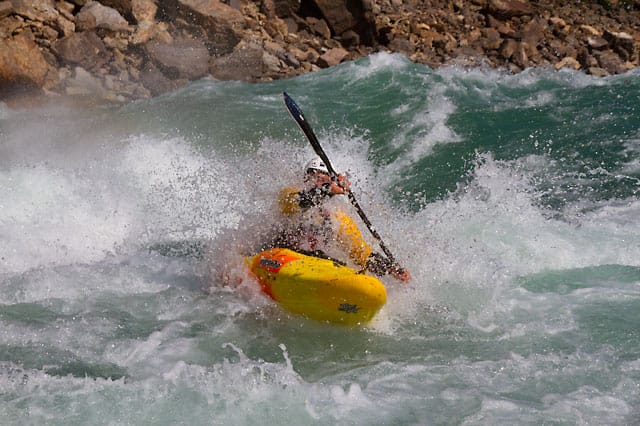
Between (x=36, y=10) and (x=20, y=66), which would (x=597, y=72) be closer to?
(x=20, y=66)

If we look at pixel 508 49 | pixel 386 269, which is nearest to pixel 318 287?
pixel 386 269

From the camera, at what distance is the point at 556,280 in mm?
6293

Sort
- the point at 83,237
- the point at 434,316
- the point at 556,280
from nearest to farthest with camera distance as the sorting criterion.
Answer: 1. the point at 434,316
2. the point at 556,280
3. the point at 83,237

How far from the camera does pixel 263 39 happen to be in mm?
13422

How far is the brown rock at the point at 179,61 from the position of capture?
40.1 ft

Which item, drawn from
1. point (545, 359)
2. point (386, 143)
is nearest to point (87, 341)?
point (545, 359)

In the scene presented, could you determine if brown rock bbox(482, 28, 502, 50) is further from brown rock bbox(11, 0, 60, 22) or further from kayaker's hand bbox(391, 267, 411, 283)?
kayaker's hand bbox(391, 267, 411, 283)

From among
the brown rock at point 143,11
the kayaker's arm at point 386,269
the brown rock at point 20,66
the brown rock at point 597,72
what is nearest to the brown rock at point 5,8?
the brown rock at point 20,66

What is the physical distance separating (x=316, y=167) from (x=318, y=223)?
0.51 m

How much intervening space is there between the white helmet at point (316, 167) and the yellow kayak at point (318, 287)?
2.53 feet

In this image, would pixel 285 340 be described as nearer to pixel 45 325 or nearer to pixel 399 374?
pixel 399 374

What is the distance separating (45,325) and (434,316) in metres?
3.16

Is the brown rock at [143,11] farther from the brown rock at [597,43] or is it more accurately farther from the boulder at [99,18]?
the brown rock at [597,43]

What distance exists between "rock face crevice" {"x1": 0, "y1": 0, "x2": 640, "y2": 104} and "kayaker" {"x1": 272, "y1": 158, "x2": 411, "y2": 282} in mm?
6231
